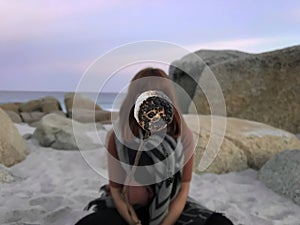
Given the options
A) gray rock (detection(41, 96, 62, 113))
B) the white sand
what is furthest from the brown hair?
gray rock (detection(41, 96, 62, 113))

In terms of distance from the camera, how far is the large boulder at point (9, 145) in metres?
3.89

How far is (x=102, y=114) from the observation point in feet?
28.0

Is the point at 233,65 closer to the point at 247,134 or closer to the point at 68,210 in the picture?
the point at 247,134

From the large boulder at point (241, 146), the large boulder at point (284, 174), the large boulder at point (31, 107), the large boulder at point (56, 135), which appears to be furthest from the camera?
the large boulder at point (31, 107)

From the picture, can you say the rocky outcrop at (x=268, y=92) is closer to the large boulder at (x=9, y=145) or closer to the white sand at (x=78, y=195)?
the white sand at (x=78, y=195)

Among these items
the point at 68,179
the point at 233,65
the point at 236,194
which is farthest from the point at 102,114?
the point at 236,194

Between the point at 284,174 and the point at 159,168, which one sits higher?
the point at 159,168

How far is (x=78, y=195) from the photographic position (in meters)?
3.12

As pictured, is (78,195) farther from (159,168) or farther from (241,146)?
(241,146)

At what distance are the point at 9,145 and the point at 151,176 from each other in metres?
2.60

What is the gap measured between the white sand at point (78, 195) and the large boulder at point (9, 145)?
3.5 inches

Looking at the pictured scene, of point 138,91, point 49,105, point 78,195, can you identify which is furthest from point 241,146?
point 49,105

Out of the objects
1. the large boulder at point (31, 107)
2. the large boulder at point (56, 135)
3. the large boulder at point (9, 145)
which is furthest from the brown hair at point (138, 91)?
the large boulder at point (31, 107)

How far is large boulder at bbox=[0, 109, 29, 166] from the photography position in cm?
389
